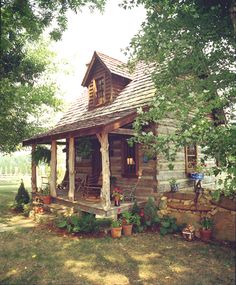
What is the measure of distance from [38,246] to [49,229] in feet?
5.48

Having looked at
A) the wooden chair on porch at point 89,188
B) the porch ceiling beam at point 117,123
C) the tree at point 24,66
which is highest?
the tree at point 24,66

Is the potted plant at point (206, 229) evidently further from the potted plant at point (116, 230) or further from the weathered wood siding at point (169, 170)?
the potted plant at point (116, 230)

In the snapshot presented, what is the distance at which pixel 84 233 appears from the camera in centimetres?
859

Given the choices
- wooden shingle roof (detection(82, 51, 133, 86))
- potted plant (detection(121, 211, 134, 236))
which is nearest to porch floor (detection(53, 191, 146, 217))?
potted plant (detection(121, 211, 134, 236))

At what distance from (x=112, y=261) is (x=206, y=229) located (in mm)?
3421

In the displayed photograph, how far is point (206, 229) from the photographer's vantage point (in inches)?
317

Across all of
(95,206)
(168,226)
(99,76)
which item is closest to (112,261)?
(95,206)

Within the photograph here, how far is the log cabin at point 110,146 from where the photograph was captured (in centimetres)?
904

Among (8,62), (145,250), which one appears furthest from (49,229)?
(8,62)

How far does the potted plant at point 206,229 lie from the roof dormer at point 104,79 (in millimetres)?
7735

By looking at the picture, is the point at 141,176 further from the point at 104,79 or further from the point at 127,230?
the point at 104,79

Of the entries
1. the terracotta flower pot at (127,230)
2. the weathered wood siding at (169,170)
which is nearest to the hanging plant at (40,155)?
the weathered wood siding at (169,170)

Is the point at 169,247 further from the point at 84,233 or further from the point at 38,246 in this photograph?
the point at 38,246

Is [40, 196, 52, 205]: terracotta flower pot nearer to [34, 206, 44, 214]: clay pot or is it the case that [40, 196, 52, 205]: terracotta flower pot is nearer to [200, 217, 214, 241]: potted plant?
[34, 206, 44, 214]: clay pot
